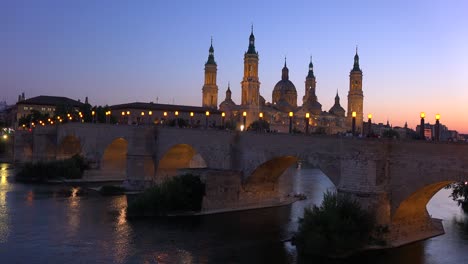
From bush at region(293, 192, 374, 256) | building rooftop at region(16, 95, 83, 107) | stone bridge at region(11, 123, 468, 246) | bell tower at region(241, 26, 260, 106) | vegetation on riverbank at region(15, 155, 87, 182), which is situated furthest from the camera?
bell tower at region(241, 26, 260, 106)

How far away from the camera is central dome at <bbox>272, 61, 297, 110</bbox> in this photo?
12950 cm

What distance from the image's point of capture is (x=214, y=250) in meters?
24.0

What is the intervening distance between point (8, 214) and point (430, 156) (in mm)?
23440

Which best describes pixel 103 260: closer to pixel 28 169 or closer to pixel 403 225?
pixel 403 225

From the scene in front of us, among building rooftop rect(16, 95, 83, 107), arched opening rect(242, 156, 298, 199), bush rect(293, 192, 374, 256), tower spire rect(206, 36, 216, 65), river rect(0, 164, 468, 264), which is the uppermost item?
tower spire rect(206, 36, 216, 65)

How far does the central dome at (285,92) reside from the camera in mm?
129500

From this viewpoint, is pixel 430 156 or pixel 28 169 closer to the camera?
pixel 430 156

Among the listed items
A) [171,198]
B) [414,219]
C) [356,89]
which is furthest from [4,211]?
[356,89]

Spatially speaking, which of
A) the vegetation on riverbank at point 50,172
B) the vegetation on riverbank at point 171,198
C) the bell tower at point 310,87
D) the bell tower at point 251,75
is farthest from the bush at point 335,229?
the bell tower at point 310,87

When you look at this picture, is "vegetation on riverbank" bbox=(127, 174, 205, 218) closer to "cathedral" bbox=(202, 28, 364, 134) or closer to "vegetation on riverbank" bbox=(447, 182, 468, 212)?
"vegetation on riverbank" bbox=(447, 182, 468, 212)

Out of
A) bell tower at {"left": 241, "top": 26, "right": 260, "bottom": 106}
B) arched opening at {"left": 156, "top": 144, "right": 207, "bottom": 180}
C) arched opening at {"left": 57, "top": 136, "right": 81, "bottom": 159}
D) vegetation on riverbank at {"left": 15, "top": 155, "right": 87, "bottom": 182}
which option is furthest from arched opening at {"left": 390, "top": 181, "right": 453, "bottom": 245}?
bell tower at {"left": 241, "top": 26, "right": 260, "bottom": 106}

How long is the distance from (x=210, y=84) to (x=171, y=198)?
9117cm

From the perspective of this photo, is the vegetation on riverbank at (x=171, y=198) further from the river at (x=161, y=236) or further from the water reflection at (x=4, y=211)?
the water reflection at (x=4, y=211)

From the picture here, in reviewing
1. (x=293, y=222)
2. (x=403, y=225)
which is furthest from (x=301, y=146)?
(x=403, y=225)
